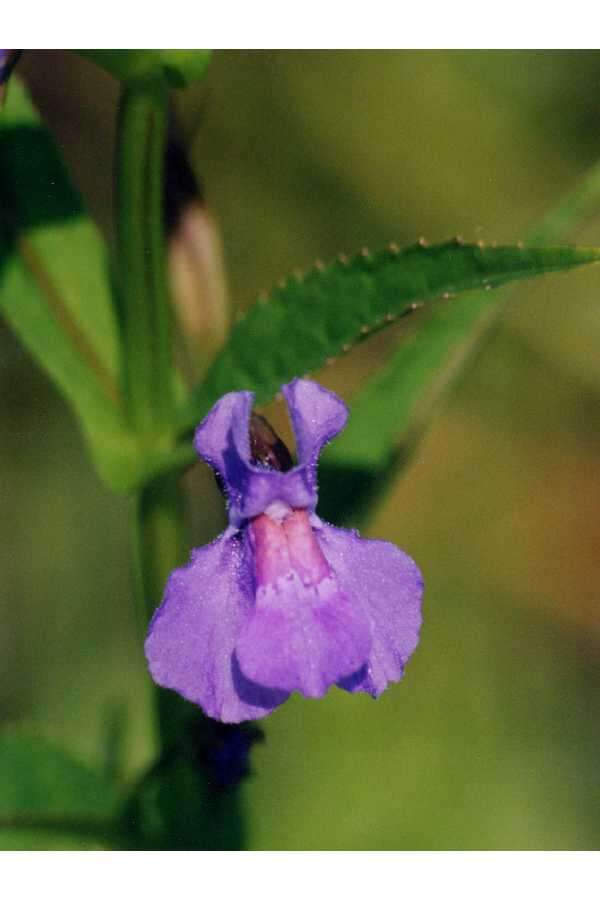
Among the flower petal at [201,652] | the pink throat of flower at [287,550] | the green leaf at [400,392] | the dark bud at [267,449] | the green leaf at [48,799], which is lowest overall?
the green leaf at [48,799]

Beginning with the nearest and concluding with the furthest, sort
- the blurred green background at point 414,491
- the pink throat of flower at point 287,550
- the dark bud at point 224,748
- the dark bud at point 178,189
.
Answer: the pink throat of flower at point 287,550 < the dark bud at point 224,748 < the dark bud at point 178,189 < the blurred green background at point 414,491

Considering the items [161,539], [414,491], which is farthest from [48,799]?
[414,491]

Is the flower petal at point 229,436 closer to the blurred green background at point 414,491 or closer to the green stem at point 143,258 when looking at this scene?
the green stem at point 143,258

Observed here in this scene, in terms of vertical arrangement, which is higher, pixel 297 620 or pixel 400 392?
pixel 400 392

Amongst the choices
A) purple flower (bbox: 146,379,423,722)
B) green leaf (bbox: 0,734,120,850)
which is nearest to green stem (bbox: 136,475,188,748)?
green leaf (bbox: 0,734,120,850)

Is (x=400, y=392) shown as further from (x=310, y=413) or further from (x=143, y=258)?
(x=310, y=413)

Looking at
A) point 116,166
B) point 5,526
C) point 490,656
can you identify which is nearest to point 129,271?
point 116,166

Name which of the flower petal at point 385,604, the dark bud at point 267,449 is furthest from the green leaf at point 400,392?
the flower petal at point 385,604
